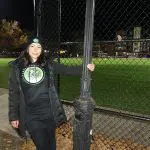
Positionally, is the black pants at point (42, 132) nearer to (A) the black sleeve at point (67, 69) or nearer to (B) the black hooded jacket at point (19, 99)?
(B) the black hooded jacket at point (19, 99)

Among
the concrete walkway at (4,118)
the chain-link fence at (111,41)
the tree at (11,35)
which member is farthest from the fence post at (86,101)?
the tree at (11,35)

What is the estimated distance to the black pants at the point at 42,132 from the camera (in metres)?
4.48

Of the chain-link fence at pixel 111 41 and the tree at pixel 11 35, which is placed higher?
the chain-link fence at pixel 111 41

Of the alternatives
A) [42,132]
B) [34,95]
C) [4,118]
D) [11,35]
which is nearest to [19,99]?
[34,95]

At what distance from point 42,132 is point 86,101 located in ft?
3.40

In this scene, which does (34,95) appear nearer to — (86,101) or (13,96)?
(13,96)

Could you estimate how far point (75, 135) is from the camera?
3850mm

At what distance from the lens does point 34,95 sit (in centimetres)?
439

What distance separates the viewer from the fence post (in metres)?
3.67

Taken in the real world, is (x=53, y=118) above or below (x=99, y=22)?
below

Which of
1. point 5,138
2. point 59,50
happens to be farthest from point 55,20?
point 5,138

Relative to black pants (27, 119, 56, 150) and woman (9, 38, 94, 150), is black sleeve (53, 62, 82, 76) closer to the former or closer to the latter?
woman (9, 38, 94, 150)

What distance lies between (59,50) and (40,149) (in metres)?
1.79

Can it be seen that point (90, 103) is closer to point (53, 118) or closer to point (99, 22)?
point (53, 118)
